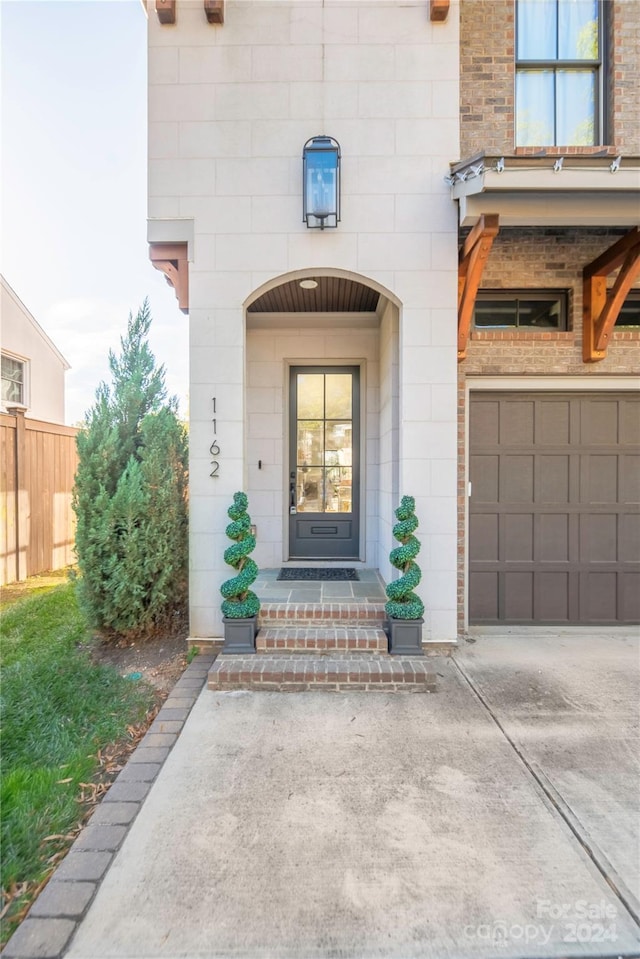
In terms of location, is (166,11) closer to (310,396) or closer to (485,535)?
(310,396)

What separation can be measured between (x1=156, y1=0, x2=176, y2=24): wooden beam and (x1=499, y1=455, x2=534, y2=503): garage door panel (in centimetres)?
450

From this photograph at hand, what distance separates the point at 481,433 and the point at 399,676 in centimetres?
229

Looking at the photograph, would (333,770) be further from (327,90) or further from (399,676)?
(327,90)

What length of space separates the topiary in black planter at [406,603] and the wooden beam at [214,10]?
4115mm

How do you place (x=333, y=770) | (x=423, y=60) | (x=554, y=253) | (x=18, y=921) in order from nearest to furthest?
(x=18, y=921), (x=333, y=770), (x=423, y=60), (x=554, y=253)

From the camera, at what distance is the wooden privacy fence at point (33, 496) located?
5531 millimetres

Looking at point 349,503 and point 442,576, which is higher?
point 349,503

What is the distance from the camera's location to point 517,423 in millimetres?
4176

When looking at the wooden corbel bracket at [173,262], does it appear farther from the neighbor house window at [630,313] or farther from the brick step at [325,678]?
the neighbor house window at [630,313]

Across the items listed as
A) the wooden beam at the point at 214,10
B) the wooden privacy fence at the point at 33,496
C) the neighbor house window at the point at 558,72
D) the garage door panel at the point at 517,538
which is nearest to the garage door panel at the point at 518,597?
the garage door panel at the point at 517,538

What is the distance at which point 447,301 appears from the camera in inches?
142

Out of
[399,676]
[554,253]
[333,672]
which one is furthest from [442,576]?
[554,253]

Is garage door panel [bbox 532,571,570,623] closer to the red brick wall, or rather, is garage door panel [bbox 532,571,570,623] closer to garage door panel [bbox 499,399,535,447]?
garage door panel [bbox 499,399,535,447]

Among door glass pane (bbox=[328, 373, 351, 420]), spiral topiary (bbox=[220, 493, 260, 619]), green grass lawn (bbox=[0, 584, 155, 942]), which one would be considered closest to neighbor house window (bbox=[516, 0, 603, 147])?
door glass pane (bbox=[328, 373, 351, 420])
